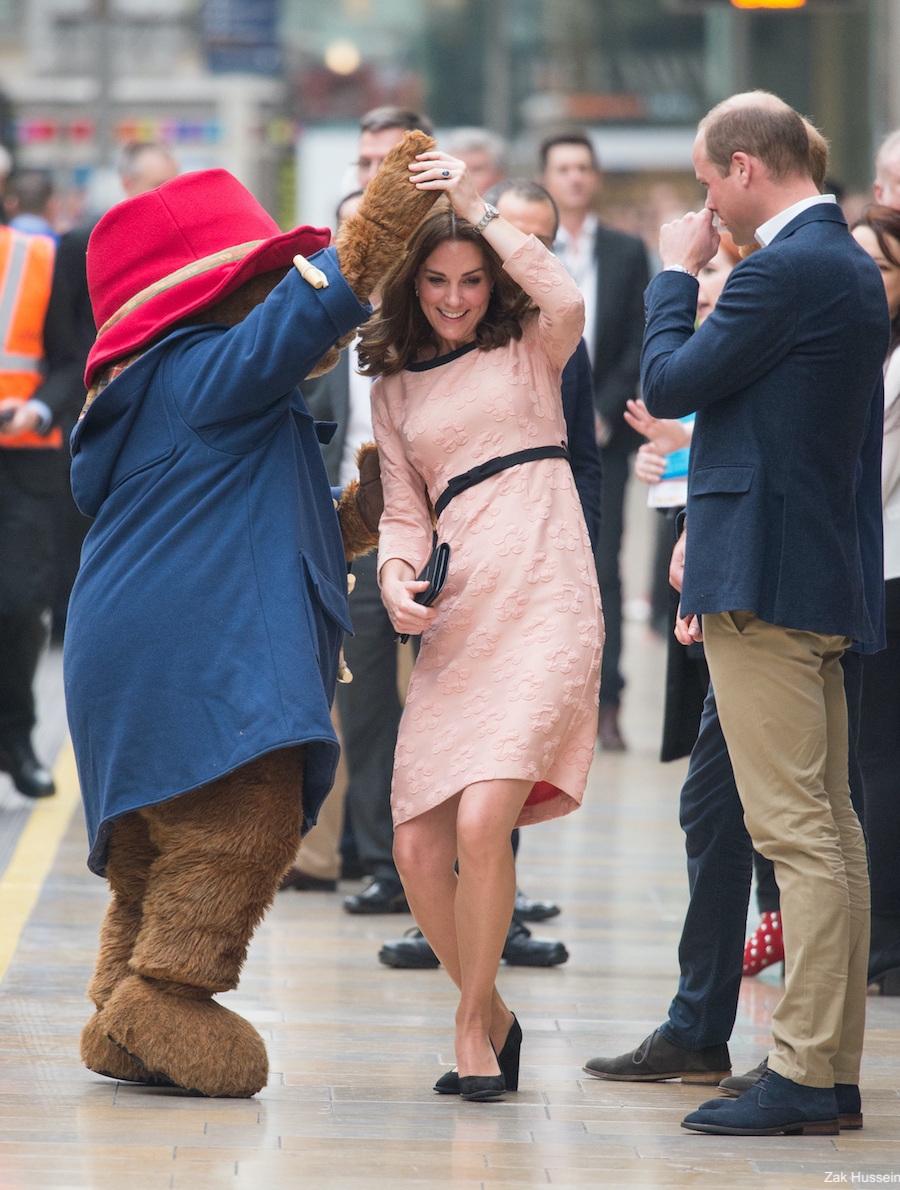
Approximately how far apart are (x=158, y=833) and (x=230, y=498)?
68cm

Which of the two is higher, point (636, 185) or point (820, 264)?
point (820, 264)

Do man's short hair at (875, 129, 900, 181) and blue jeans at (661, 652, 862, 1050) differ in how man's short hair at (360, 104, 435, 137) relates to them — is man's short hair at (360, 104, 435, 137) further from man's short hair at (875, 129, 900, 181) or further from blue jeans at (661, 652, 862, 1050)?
blue jeans at (661, 652, 862, 1050)

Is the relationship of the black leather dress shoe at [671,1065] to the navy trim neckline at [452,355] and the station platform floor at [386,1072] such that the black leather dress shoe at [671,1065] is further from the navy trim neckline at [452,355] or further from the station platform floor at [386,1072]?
the navy trim neckline at [452,355]

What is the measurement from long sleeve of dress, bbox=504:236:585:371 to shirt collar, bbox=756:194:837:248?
1.33ft

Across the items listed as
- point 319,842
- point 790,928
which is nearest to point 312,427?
point 790,928

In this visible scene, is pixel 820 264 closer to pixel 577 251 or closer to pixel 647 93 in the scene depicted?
pixel 577 251

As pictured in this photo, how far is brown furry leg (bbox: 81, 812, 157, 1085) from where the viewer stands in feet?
13.0

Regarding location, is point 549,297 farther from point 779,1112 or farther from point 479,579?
point 779,1112

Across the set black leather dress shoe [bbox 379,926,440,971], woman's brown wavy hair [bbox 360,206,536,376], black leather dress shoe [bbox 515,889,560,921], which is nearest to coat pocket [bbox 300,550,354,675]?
woman's brown wavy hair [bbox 360,206,536,376]

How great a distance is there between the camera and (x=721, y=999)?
4.12 m

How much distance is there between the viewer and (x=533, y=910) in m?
5.69

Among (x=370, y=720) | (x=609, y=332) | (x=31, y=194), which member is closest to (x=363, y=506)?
(x=370, y=720)

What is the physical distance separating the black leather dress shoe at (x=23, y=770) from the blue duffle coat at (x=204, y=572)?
3.36m

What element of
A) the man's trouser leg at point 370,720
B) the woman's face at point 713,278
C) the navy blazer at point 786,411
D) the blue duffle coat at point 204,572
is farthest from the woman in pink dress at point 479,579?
the man's trouser leg at point 370,720
